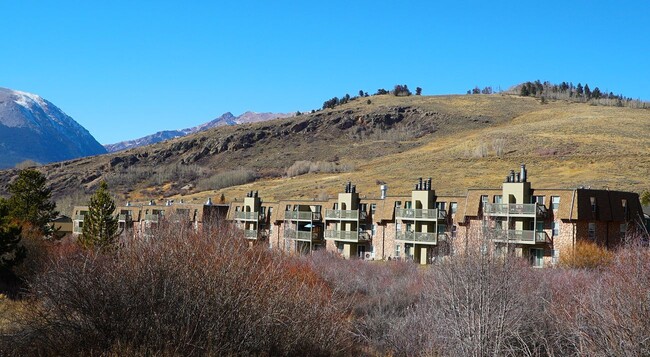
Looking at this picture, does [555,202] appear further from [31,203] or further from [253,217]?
[31,203]

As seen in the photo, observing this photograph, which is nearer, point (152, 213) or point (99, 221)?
point (99, 221)

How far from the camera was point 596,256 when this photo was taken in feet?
163

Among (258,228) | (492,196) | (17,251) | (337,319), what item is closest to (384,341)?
(337,319)

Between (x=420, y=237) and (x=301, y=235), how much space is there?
1495 centimetres

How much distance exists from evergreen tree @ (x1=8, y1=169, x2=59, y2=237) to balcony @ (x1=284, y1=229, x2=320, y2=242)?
26.8 metres

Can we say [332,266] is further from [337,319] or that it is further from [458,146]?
[458,146]

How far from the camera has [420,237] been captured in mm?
63062

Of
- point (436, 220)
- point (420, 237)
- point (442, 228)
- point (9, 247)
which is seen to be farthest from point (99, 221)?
point (442, 228)

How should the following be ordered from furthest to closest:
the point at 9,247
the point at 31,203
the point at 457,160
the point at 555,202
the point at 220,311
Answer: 1. the point at 457,160
2. the point at 31,203
3. the point at 555,202
4. the point at 9,247
5. the point at 220,311

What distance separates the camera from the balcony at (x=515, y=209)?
5566 centimetres

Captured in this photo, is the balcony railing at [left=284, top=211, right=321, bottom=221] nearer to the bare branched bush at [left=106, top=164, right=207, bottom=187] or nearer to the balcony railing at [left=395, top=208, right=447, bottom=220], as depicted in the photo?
the balcony railing at [left=395, top=208, right=447, bottom=220]

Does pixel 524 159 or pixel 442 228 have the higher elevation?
pixel 524 159

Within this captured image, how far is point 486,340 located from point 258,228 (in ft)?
174

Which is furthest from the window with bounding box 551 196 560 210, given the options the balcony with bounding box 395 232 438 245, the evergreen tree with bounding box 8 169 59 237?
the evergreen tree with bounding box 8 169 59 237
